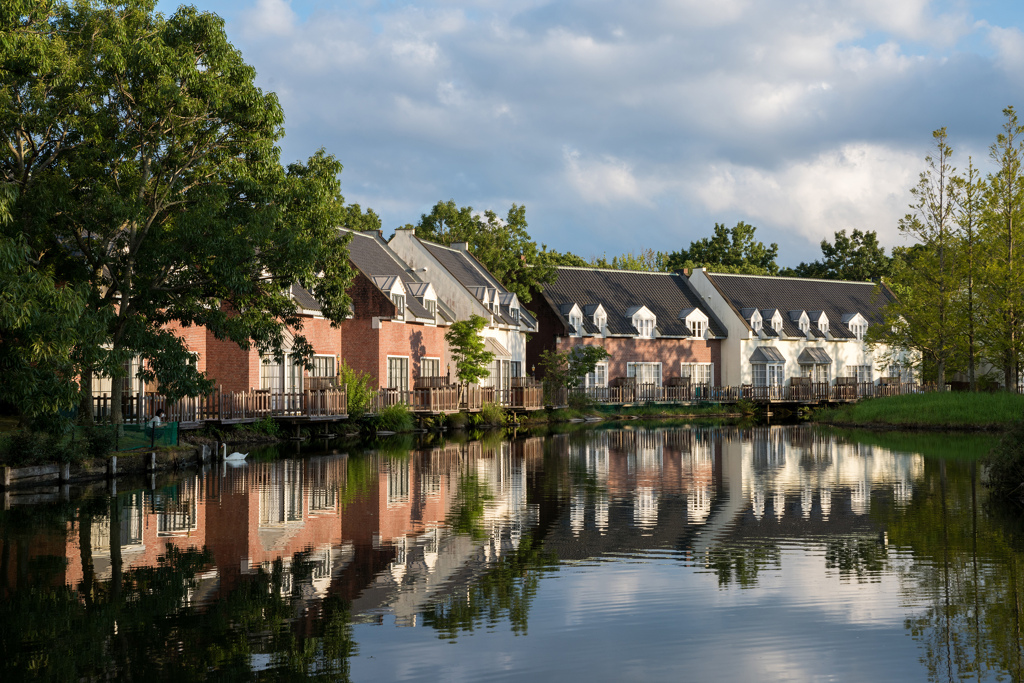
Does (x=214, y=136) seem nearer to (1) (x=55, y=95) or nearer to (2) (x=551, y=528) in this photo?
(1) (x=55, y=95)

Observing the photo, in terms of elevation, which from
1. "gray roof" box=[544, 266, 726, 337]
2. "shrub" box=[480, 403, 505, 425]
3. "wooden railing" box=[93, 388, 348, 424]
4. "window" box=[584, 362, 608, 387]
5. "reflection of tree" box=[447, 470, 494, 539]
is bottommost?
"reflection of tree" box=[447, 470, 494, 539]

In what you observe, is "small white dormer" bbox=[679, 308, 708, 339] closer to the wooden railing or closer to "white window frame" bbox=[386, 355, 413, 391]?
"white window frame" bbox=[386, 355, 413, 391]

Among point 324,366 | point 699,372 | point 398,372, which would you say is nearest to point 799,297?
point 699,372

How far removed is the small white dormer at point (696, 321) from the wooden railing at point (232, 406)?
109 feet

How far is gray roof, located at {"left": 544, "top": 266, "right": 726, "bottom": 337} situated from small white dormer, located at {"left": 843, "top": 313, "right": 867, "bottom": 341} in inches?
396

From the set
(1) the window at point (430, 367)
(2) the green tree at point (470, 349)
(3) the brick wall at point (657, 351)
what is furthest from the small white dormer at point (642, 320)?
(1) the window at point (430, 367)

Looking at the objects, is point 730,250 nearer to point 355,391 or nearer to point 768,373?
point 768,373

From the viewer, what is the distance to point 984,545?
13.7 m

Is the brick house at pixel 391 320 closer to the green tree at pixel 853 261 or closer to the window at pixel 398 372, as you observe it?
the window at pixel 398 372

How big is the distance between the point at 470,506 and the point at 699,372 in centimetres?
5105

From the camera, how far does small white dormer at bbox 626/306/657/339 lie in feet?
212

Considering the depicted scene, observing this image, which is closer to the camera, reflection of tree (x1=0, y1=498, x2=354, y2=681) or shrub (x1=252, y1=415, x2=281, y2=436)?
reflection of tree (x1=0, y1=498, x2=354, y2=681)

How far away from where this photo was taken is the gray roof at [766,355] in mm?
68062

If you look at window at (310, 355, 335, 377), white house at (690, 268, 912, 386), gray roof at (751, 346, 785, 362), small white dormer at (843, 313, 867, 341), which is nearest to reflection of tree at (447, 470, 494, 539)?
window at (310, 355, 335, 377)
